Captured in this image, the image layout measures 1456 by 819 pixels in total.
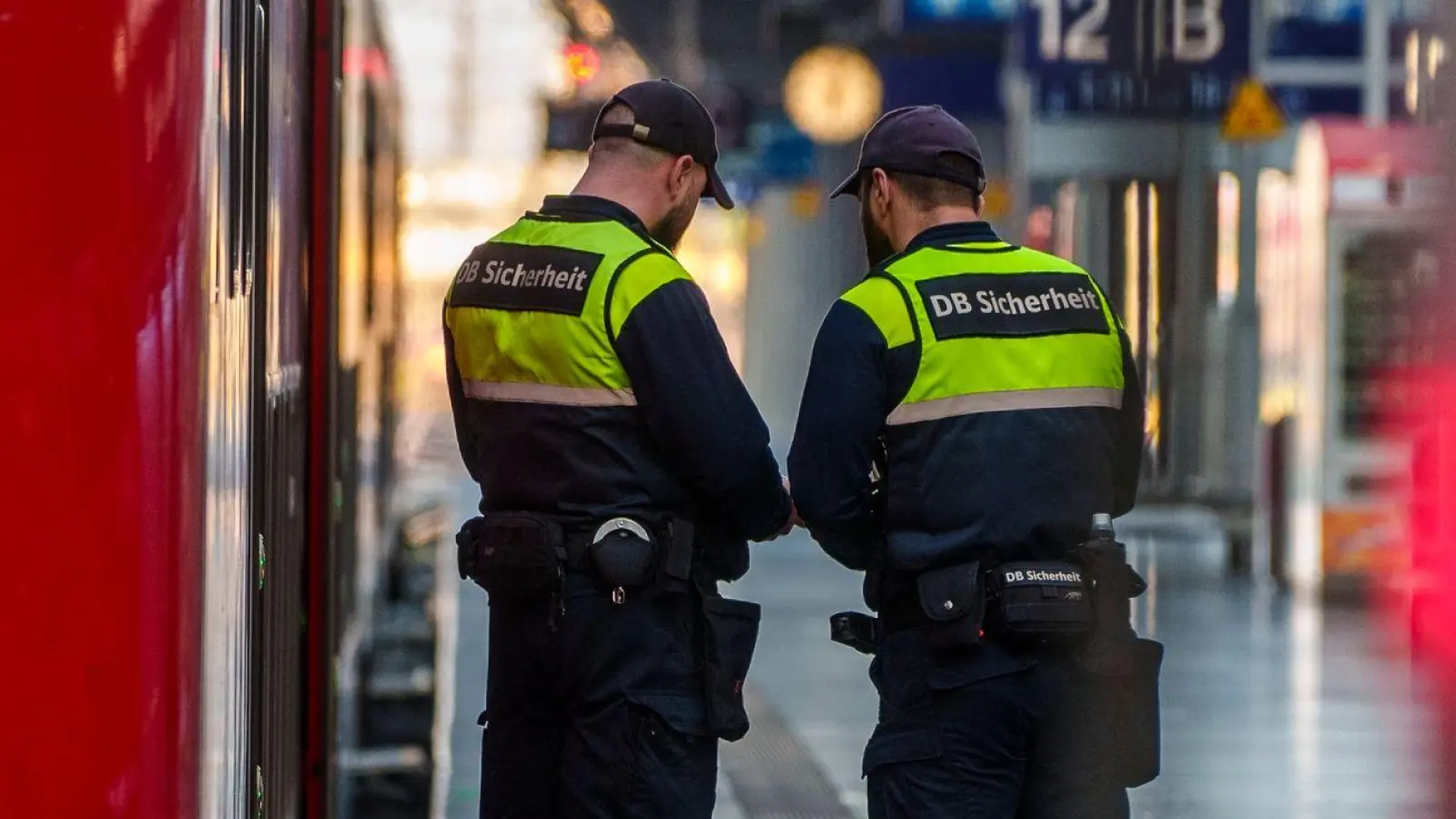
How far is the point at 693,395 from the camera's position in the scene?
4.15 metres

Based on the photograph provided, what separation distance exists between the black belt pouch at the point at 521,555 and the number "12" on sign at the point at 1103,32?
823 cm

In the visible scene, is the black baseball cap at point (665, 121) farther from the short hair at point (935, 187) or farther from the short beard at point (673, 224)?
the short hair at point (935, 187)

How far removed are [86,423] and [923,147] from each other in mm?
2302

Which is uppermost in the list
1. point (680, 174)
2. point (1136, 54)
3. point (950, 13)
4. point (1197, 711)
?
point (950, 13)

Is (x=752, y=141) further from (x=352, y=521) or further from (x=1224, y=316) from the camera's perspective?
(x=352, y=521)

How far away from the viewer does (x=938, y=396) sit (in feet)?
13.5

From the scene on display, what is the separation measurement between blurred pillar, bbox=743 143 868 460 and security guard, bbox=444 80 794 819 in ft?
82.2

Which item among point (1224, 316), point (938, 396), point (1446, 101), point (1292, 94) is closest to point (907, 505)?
point (938, 396)

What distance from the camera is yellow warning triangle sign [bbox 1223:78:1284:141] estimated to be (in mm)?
12523

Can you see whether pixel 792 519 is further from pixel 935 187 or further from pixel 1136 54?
pixel 1136 54

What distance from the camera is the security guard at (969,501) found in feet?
13.4

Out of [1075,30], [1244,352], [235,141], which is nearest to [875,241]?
[235,141]

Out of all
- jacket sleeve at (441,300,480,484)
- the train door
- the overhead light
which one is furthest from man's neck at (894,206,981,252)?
the overhead light

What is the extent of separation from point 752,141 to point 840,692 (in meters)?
22.4
